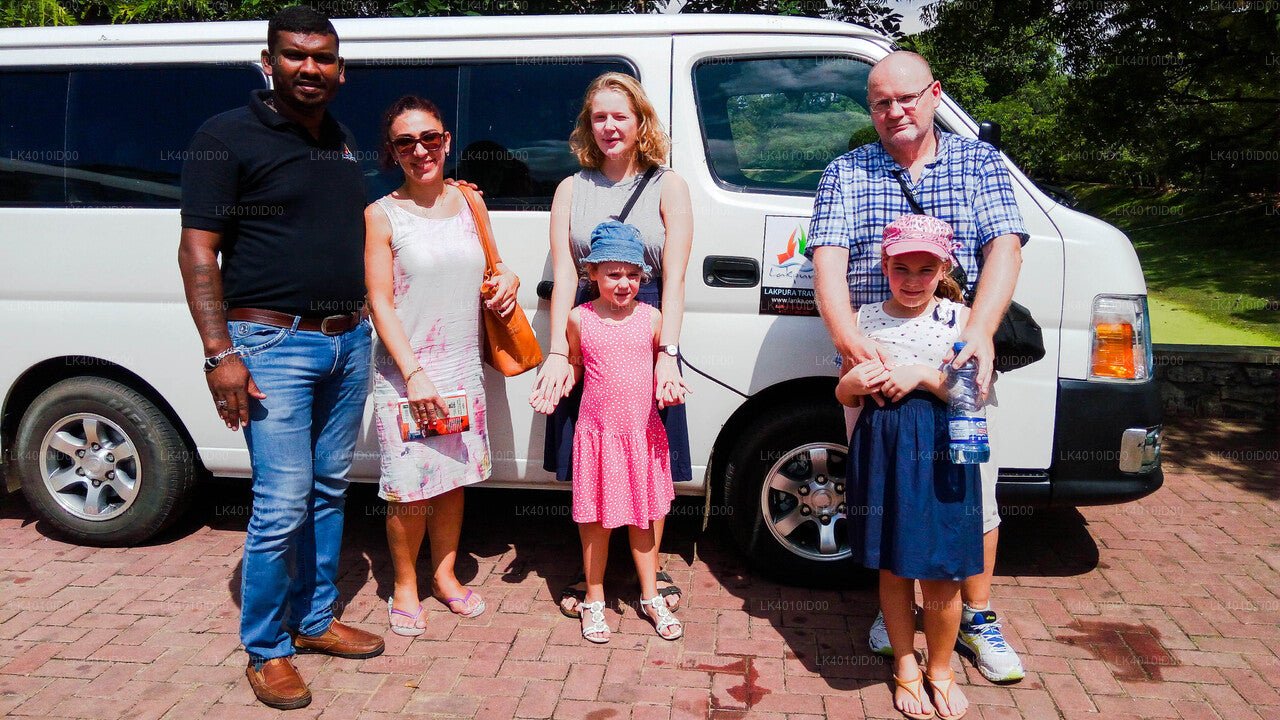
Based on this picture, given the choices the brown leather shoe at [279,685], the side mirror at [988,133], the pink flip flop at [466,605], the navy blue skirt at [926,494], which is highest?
the side mirror at [988,133]

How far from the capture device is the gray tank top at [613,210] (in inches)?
128

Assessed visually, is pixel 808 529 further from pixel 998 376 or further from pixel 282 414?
pixel 282 414

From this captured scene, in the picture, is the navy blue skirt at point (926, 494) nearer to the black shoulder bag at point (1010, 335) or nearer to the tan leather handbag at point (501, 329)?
the black shoulder bag at point (1010, 335)

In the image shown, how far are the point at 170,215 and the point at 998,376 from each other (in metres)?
3.35

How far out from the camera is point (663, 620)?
136 inches

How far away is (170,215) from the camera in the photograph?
3.80 m

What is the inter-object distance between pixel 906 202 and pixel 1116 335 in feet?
3.59

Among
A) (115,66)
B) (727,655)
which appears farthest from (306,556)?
(115,66)

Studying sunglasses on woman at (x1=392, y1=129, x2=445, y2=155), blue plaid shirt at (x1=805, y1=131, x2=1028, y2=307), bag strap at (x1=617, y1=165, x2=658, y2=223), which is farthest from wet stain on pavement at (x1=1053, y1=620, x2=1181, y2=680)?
sunglasses on woman at (x1=392, y1=129, x2=445, y2=155)

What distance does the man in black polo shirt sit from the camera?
A: 2.72 metres

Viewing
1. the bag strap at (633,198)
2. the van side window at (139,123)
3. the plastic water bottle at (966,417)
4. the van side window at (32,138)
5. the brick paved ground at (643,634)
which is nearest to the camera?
the plastic water bottle at (966,417)

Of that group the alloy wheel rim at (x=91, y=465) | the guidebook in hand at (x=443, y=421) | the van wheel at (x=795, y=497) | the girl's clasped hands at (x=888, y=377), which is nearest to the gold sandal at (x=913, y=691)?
the van wheel at (x=795, y=497)

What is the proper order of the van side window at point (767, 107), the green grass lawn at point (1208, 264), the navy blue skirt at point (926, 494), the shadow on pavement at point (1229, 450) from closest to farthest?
the navy blue skirt at point (926, 494), the van side window at point (767, 107), the shadow on pavement at point (1229, 450), the green grass lawn at point (1208, 264)

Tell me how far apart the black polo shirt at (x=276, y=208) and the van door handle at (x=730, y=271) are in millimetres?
1298
